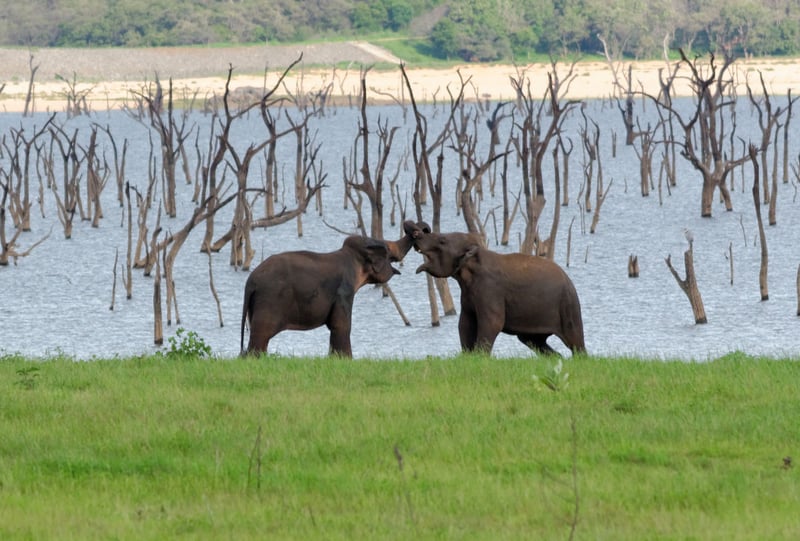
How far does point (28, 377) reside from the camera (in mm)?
12250

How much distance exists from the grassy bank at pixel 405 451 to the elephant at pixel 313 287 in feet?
5.82

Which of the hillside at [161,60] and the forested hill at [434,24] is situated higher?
the forested hill at [434,24]

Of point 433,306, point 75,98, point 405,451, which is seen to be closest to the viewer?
point 405,451

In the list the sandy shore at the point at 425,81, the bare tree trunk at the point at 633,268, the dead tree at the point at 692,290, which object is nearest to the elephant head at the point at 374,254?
the dead tree at the point at 692,290

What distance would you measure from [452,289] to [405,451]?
22.0 m

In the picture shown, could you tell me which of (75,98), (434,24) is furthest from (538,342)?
(434,24)

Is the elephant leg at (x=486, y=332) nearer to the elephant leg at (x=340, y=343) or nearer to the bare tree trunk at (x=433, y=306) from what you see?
the elephant leg at (x=340, y=343)

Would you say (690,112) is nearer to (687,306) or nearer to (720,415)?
(687,306)

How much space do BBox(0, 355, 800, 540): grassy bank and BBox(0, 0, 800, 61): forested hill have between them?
117m

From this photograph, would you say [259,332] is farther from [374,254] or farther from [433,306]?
[433,306]

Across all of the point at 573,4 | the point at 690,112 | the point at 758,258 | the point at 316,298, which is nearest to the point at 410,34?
the point at 573,4

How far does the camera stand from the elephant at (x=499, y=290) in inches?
534

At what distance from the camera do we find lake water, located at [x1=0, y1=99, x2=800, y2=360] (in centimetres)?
2392

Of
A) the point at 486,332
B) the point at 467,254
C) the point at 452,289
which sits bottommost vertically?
the point at 452,289
